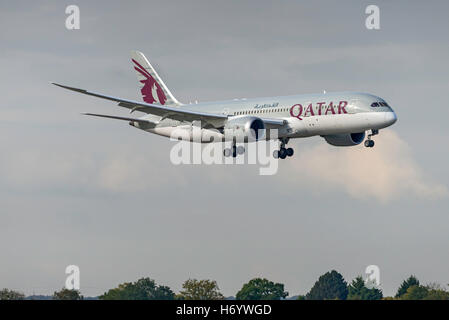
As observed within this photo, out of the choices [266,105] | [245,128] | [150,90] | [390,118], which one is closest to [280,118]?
[266,105]

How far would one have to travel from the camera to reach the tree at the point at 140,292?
143000mm

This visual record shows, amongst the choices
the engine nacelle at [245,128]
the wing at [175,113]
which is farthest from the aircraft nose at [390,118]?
the wing at [175,113]

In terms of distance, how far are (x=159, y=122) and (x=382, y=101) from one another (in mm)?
23596

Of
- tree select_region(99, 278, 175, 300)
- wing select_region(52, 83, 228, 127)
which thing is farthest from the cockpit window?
tree select_region(99, 278, 175, 300)

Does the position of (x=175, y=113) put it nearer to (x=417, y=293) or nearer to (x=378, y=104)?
(x=378, y=104)

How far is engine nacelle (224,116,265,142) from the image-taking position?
8100cm

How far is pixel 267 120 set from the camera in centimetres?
8250

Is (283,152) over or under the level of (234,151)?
over

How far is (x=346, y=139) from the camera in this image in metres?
86.1

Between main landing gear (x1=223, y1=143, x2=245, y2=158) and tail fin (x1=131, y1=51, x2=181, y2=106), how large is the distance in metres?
16.9

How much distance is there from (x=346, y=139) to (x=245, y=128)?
10.1 metres

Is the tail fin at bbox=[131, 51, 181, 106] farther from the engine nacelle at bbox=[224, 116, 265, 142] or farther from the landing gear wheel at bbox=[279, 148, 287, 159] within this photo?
the engine nacelle at bbox=[224, 116, 265, 142]

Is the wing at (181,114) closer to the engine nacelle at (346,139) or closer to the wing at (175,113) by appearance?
the wing at (175,113)
